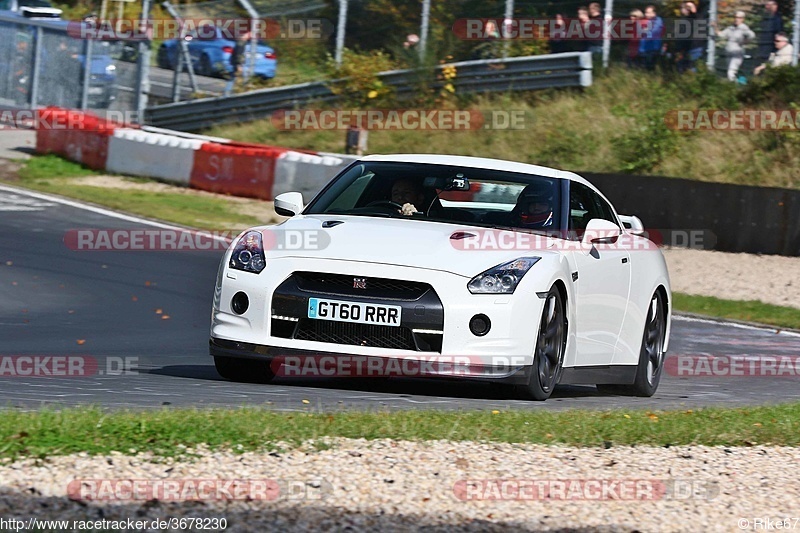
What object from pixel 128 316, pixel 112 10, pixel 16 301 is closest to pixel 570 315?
pixel 128 316

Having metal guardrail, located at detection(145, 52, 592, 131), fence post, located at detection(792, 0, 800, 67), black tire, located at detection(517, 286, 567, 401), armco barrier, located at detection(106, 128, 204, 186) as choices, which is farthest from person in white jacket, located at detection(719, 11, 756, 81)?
black tire, located at detection(517, 286, 567, 401)

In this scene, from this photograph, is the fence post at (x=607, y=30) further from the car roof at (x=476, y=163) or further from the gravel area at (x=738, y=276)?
the car roof at (x=476, y=163)

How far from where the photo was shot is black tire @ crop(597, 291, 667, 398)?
9.56m

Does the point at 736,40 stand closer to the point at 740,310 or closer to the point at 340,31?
the point at 340,31

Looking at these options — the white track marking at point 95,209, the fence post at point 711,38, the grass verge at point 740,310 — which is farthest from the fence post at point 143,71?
the grass verge at point 740,310

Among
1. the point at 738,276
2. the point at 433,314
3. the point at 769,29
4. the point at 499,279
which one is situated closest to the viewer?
the point at 433,314

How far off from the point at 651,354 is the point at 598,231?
1584 millimetres

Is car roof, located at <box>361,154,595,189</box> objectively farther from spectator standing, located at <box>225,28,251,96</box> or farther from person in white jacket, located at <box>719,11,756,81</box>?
spectator standing, located at <box>225,28,251,96</box>

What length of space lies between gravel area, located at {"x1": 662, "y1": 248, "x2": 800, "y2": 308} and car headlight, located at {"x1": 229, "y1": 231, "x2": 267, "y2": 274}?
33.7ft

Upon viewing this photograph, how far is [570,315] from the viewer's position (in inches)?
324

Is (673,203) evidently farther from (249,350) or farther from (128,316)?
(249,350)

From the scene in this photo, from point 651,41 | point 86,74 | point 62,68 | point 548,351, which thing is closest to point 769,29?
point 651,41

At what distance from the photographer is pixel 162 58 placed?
3078 centimetres

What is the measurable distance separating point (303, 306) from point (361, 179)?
1554mm
